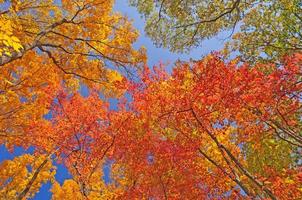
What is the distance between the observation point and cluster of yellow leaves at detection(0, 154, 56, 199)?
15.3m

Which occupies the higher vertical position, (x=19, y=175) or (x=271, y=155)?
(x=19, y=175)

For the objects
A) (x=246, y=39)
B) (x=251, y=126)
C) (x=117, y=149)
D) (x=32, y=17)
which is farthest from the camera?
(x=117, y=149)

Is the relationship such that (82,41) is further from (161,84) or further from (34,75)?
(161,84)

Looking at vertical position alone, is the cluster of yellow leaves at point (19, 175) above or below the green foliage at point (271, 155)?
above

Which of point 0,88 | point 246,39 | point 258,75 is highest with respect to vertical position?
point 246,39

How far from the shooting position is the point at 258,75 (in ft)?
40.6

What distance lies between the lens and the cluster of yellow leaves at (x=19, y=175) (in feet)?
50.2

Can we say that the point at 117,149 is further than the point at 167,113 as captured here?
Yes

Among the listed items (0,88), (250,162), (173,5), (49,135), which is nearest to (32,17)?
(0,88)

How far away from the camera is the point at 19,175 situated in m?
16.1

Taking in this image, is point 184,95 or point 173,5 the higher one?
point 173,5

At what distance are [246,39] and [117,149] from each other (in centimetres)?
675

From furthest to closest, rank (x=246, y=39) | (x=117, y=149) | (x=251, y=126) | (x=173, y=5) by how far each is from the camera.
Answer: (x=117, y=149)
(x=246, y=39)
(x=173, y=5)
(x=251, y=126)

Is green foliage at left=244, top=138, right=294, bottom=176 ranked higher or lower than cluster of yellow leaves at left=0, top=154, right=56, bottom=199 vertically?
lower
